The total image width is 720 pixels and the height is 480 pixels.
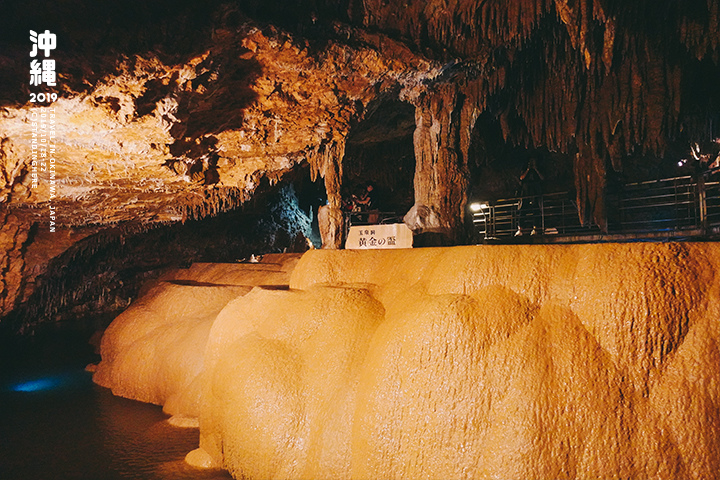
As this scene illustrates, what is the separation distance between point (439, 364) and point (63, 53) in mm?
4998

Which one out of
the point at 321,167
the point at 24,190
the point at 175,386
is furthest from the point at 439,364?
the point at 24,190

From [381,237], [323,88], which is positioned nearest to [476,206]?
[323,88]

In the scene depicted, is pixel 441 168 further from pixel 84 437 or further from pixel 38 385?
pixel 38 385

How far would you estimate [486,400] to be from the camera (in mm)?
3301

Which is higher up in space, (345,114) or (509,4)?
(509,4)

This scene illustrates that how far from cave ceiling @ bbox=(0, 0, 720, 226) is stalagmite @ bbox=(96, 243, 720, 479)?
3.18 meters

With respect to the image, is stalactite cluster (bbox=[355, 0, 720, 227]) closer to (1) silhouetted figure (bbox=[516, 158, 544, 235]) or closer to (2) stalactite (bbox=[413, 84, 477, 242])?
(2) stalactite (bbox=[413, 84, 477, 242])

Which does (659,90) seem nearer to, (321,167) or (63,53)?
(321,167)

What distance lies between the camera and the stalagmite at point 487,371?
286 cm

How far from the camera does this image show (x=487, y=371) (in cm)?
336

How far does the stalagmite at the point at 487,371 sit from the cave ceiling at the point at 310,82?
10.4ft

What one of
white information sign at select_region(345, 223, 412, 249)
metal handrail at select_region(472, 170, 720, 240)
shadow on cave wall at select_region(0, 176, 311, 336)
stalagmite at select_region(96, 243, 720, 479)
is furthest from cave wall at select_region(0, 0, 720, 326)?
stalagmite at select_region(96, 243, 720, 479)

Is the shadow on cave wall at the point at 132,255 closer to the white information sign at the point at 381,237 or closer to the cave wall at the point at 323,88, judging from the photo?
the cave wall at the point at 323,88

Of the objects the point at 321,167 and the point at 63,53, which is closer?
the point at 63,53
